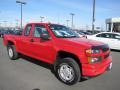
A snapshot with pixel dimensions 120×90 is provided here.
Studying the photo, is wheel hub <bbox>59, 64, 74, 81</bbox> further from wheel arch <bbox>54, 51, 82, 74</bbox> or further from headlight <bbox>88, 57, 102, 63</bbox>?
headlight <bbox>88, 57, 102, 63</bbox>

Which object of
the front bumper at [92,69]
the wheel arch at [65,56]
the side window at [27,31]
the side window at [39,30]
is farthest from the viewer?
the side window at [27,31]

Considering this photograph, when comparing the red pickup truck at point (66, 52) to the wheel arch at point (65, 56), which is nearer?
the red pickup truck at point (66, 52)

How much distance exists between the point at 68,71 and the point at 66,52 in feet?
1.94

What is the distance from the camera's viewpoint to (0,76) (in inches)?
245

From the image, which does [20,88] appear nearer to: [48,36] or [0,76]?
[0,76]

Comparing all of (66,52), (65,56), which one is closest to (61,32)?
(65,56)

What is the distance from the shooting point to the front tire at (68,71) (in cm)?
539

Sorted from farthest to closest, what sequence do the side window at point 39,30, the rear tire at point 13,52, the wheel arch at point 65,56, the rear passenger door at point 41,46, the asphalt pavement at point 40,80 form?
the rear tire at point 13,52 → the side window at point 39,30 → the rear passenger door at point 41,46 → the wheel arch at point 65,56 → the asphalt pavement at point 40,80

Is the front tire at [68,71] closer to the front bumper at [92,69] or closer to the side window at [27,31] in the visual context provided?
the front bumper at [92,69]

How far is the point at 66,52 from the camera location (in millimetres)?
5750

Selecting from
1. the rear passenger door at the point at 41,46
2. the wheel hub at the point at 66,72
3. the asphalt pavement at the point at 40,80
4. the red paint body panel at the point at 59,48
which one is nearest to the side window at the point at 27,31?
the red paint body panel at the point at 59,48

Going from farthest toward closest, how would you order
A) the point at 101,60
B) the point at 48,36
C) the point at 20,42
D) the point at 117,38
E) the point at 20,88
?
the point at 117,38
the point at 20,42
the point at 48,36
the point at 101,60
the point at 20,88

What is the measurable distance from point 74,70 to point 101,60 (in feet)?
2.86

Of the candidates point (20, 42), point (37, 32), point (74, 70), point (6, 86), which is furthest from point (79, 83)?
point (20, 42)
